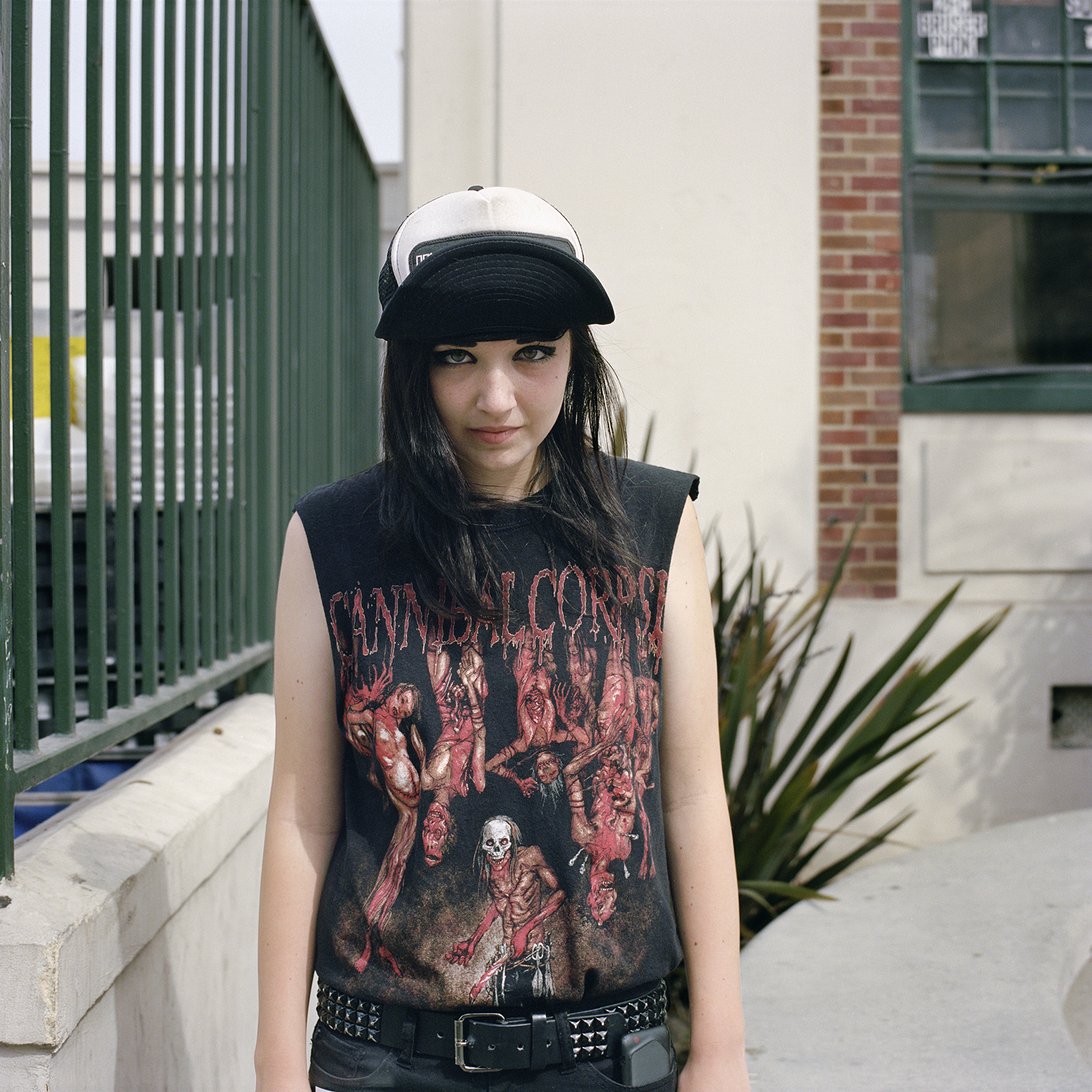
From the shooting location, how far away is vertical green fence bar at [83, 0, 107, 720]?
1.80 meters

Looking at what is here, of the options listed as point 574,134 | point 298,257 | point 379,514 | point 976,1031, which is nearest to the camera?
point 379,514

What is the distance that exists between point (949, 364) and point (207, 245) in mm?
3481

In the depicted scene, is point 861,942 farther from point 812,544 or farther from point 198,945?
point 812,544

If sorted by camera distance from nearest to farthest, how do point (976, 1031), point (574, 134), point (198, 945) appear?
point (198, 945), point (976, 1031), point (574, 134)

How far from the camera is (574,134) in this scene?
14.9 feet

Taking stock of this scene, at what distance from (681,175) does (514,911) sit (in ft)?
12.9

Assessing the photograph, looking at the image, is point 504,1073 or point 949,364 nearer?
point 504,1073

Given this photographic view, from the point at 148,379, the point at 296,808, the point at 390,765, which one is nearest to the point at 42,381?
the point at 148,379

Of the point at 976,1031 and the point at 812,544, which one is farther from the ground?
the point at 812,544

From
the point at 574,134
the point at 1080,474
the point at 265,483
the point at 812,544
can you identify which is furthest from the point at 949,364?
the point at 265,483

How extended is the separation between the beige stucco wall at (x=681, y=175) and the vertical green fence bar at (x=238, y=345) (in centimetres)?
177

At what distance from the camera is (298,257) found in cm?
363

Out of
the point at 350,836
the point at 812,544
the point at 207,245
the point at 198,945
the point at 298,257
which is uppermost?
the point at 298,257

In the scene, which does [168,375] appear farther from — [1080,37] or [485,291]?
[1080,37]
